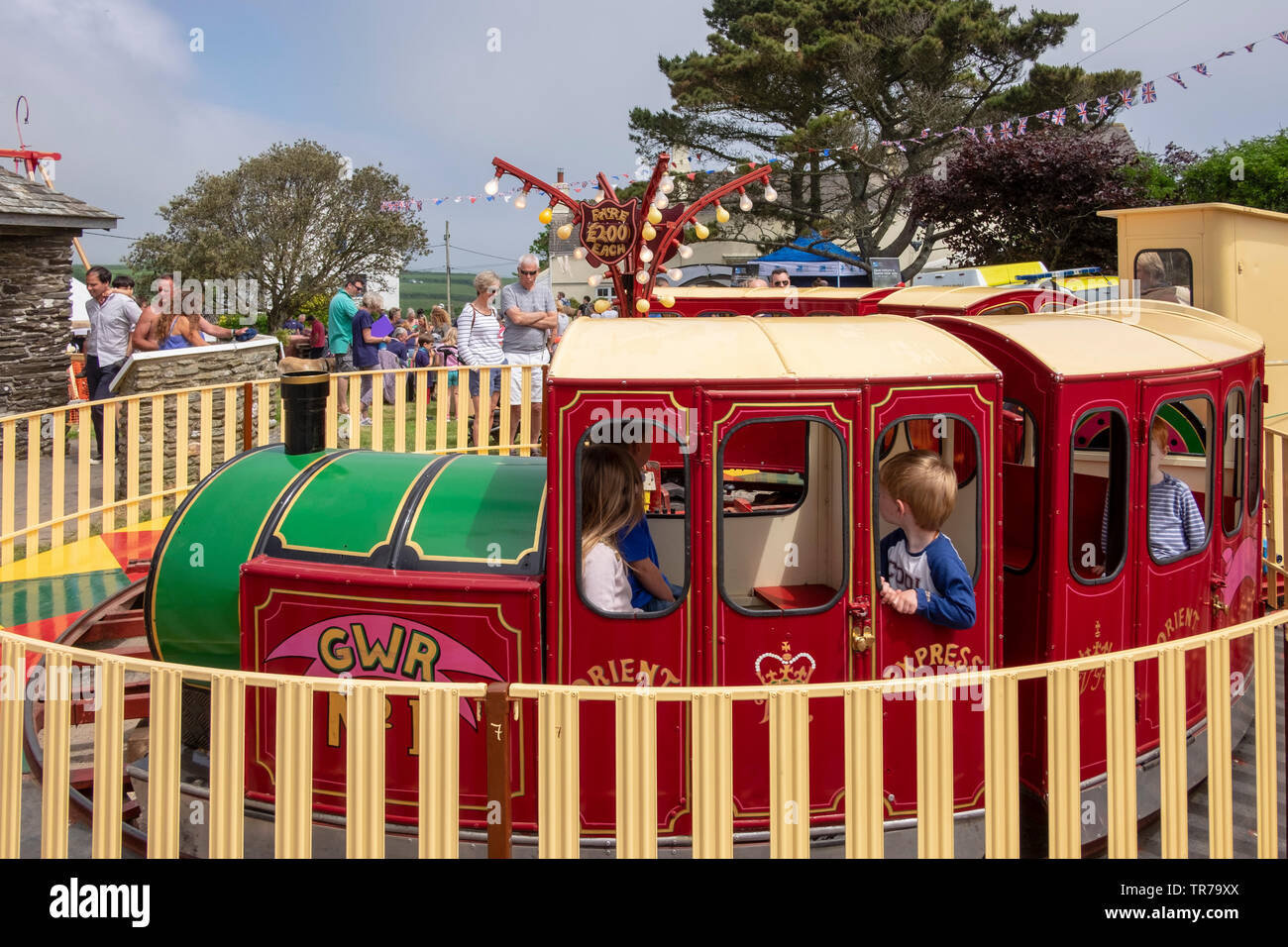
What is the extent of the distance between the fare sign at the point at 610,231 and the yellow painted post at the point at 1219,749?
6324 mm

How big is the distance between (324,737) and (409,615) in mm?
682

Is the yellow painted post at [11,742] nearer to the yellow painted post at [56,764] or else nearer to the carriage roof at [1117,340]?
the yellow painted post at [56,764]

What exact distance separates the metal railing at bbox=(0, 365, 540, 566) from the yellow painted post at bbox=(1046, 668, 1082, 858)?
521 centimetres

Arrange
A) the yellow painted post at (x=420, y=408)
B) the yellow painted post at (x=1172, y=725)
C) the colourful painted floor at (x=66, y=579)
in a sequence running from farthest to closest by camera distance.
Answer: the yellow painted post at (x=420, y=408)
the colourful painted floor at (x=66, y=579)
the yellow painted post at (x=1172, y=725)

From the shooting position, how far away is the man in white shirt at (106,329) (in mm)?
12953

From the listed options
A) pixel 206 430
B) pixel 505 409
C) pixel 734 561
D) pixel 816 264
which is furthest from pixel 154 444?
pixel 816 264

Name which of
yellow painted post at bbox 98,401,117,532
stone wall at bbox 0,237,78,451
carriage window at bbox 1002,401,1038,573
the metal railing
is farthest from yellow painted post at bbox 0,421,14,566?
stone wall at bbox 0,237,78,451

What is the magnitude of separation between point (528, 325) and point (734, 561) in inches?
246

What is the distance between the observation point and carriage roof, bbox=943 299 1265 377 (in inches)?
218

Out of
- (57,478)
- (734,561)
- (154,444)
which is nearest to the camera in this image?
(734,561)

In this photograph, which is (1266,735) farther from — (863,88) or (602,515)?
(863,88)

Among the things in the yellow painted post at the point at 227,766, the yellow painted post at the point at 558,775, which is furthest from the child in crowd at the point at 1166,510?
the yellow painted post at the point at 227,766

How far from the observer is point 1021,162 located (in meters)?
26.7

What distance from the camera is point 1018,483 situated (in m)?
6.27
